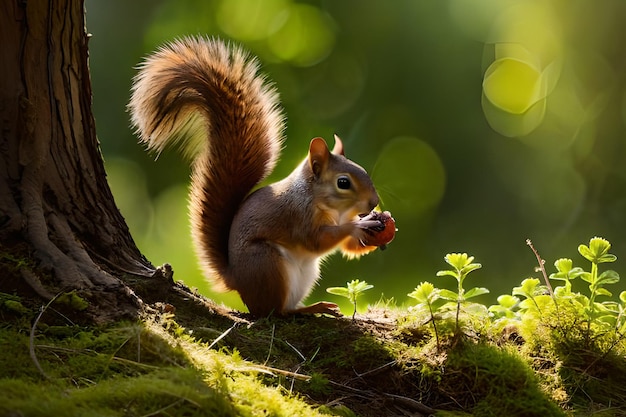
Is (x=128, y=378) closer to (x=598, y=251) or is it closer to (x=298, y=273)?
(x=298, y=273)

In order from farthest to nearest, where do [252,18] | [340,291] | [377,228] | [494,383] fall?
[252,18] < [377,228] < [340,291] < [494,383]

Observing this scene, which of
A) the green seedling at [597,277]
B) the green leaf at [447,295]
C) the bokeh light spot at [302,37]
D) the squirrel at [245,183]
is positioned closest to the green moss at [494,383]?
the green leaf at [447,295]

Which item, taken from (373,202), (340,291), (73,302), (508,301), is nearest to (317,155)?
(373,202)

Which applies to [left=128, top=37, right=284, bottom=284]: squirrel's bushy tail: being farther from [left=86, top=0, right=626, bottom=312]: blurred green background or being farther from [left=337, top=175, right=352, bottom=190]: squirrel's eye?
[left=86, top=0, right=626, bottom=312]: blurred green background

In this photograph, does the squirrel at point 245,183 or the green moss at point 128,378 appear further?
the squirrel at point 245,183

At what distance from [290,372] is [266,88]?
1.24 meters

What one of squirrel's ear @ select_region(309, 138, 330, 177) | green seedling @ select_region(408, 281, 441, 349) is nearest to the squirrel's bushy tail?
squirrel's ear @ select_region(309, 138, 330, 177)

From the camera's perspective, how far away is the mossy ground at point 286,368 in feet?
3.99

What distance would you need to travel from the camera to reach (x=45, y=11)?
6.04ft

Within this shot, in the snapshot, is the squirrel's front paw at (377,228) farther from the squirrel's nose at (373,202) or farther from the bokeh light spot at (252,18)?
the bokeh light spot at (252,18)

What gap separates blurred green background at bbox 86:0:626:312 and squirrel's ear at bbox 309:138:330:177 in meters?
1.14

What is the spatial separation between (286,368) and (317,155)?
98 cm

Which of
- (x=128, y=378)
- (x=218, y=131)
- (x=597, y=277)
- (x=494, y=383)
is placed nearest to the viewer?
(x=128, y=378)

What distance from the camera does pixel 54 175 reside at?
1.87 meters
